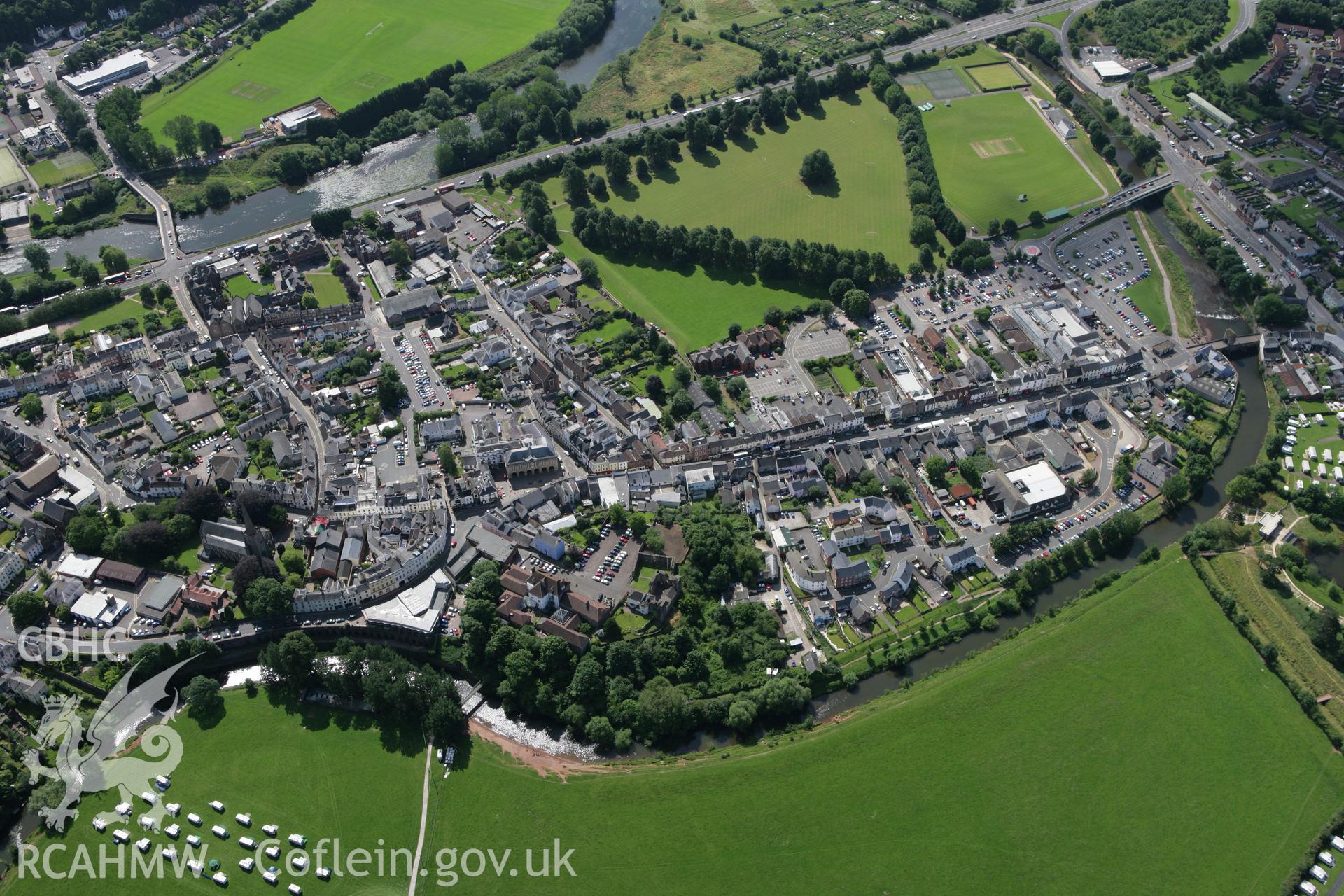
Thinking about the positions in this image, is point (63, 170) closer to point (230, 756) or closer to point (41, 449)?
point (41, 449)

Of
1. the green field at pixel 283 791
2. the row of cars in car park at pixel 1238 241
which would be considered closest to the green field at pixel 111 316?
the green field at pixel 283 791

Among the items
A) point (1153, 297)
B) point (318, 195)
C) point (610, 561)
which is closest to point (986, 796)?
point (610, 561)

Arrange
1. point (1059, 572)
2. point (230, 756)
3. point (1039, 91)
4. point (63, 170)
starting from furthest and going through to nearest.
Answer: point (1039, 91) < point (63, 170) < point (1059, 572) < point (230, 756)

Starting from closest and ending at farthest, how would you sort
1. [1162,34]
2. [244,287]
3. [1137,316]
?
1. [1137,316]
2. [244,287]
3. [1162,34]

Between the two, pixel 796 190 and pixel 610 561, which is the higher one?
pixel 796 190

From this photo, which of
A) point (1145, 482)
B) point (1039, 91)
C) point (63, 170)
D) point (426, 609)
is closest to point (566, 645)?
point (426, 609)

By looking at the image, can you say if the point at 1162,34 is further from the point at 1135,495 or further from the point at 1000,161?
the point at 1135,495

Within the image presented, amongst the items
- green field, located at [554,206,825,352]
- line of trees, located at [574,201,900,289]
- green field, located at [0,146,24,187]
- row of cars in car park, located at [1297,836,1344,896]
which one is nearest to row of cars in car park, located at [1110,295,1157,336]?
line of trees, located at [574,201,900,289]
